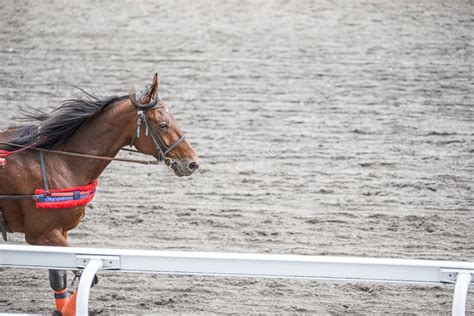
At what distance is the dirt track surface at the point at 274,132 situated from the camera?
603cm

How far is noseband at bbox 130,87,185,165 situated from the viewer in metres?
5.11

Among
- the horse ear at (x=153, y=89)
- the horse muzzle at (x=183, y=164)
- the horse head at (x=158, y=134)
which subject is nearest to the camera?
the horse ear at (x=153, y=89)

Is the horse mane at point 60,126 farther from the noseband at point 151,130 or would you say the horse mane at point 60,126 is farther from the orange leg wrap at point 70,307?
the orange leg wrap at point 70,307

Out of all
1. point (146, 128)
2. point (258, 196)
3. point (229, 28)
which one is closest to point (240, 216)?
point (258, 196)

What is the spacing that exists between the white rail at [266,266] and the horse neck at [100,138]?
154 centimetres

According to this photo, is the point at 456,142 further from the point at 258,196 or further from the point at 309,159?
the point at 258,196

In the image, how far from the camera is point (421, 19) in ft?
37.3

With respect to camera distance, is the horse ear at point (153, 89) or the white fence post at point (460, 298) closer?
the white fence post at point (460, 298)

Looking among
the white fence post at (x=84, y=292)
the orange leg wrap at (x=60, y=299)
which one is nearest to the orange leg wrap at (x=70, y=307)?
the orange leg wrap at (x=60, y=299)

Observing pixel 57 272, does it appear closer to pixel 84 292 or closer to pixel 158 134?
pixel 158 134

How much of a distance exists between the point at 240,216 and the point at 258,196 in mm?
480

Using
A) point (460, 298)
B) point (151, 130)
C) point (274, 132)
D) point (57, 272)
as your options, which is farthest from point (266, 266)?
point (274, 132)

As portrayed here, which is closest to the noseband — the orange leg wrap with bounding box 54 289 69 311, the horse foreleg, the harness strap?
the harness strap

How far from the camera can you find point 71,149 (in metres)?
5.27
